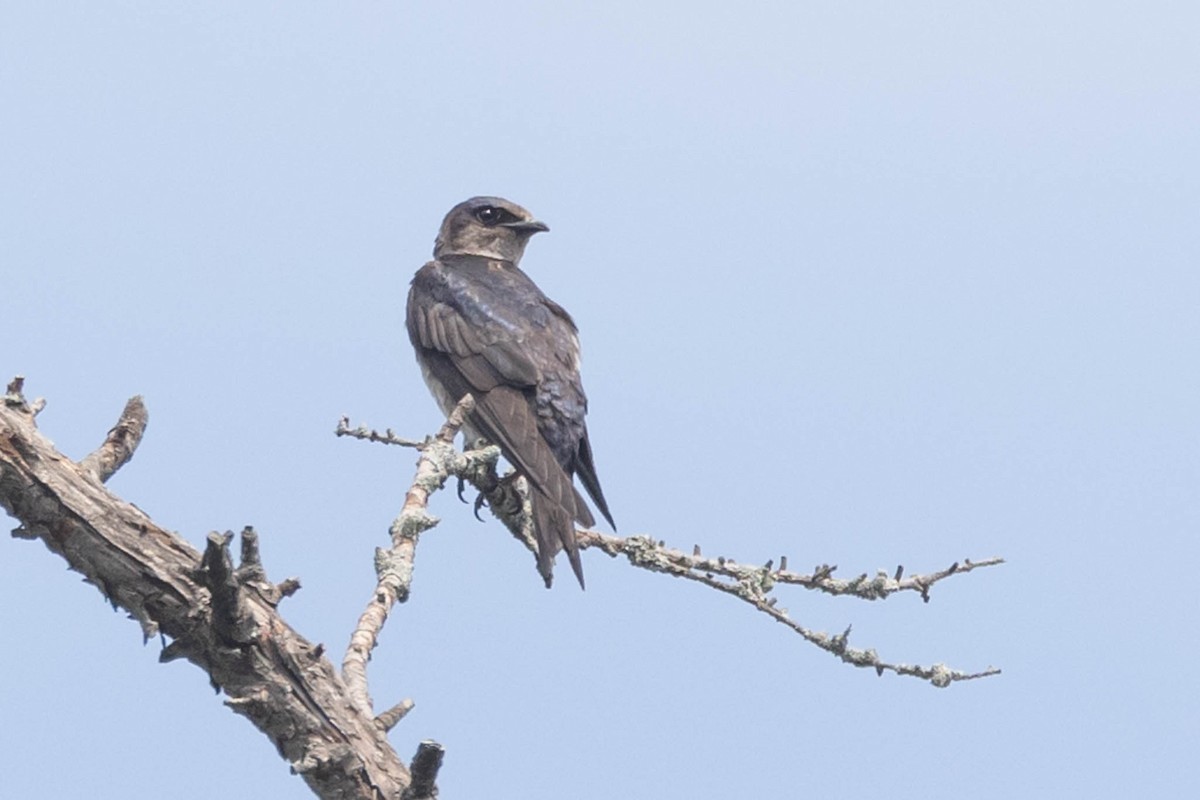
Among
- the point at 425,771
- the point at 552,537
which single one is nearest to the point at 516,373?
the point at 552,537

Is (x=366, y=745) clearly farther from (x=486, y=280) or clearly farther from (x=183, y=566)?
(x=486, y=280)

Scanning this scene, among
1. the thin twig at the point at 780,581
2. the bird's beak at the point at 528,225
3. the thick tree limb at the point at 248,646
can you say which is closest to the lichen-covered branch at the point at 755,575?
the thin twig at the point at 780,581

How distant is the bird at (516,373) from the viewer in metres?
6.05

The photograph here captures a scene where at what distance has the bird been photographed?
6047mm

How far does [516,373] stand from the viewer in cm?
733

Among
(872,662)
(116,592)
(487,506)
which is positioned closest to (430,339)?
(487,506)

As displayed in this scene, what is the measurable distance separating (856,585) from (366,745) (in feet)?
7.49

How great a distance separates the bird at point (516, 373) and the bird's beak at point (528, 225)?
267 millimetres

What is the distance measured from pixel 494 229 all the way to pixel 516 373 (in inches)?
91.2

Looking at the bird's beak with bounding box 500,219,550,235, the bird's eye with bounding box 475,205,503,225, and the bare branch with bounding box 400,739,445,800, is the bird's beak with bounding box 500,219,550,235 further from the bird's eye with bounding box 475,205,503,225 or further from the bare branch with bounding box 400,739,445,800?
the bare branch with bounding box 400,739,445,800

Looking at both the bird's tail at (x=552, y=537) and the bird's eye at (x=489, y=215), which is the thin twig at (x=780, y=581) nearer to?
the bird's tail at (x=552, y=537)

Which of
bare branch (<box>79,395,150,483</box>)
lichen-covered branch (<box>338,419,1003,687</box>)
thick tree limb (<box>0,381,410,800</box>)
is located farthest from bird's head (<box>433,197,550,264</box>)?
thick tree limb (<box>0,381,410,800</box>)

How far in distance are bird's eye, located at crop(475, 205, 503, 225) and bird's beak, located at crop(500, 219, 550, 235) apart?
0.24 feet

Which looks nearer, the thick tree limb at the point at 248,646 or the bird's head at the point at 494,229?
the thick tree limb at the point at 248,646
